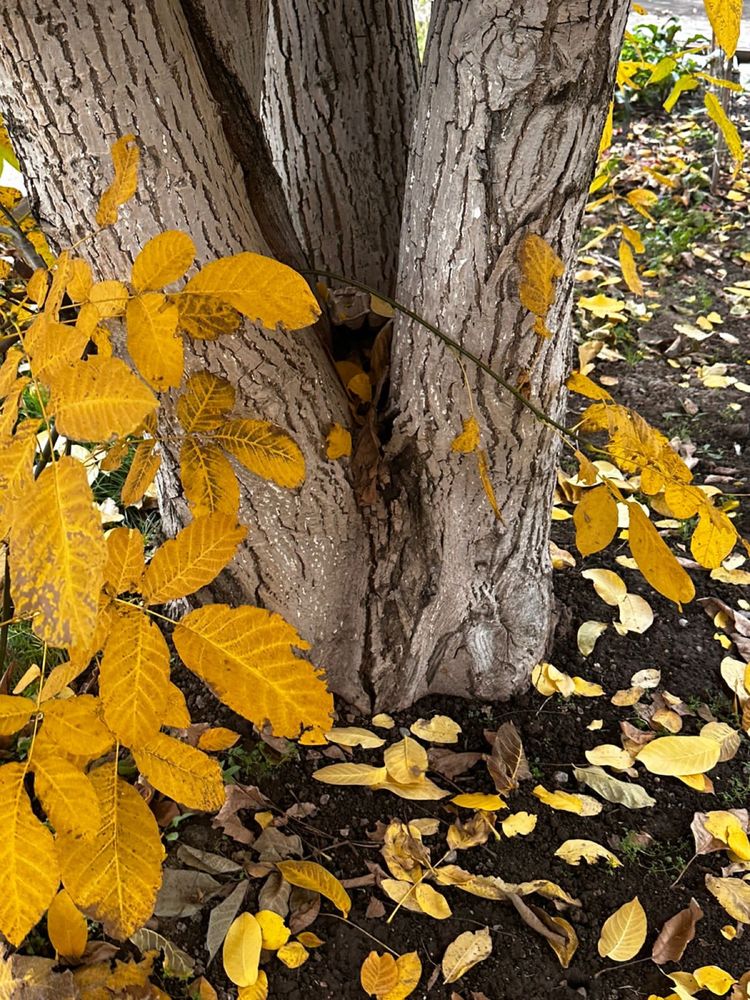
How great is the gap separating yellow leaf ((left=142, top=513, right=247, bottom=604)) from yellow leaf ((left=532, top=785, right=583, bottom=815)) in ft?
3.13

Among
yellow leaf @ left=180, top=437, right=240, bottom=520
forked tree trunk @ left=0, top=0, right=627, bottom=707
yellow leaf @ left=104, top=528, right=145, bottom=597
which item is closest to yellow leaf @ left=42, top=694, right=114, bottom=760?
yellow leaf @ left=104, top=528, right=145, bottom=597

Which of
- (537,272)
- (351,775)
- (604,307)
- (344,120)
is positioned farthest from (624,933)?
(604,307)

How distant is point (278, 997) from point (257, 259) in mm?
1124

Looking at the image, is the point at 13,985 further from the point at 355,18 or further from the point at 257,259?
the point at 355,18

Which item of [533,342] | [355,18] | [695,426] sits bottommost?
[695,426]

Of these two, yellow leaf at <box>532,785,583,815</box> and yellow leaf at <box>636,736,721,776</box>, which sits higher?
yellow leaf at <box>636,736,721,776</box>

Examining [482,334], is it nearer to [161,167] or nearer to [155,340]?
[161,167]

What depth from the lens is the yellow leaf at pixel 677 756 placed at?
160 cm

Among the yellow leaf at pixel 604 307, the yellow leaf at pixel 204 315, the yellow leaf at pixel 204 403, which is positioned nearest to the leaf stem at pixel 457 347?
the yellow leaf at pixel 204 403

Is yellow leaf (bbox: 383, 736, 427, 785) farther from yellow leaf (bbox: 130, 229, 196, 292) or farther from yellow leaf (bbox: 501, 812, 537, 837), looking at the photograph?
yellow leaf (bbox: 130, 229, 196, 292)

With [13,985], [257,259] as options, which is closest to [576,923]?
[13,985]

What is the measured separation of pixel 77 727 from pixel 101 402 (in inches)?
15.2

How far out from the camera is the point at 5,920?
75 centimetres

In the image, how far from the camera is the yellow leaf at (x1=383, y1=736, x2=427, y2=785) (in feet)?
5.08
